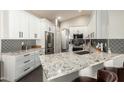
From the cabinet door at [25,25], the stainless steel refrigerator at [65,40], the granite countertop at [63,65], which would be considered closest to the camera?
the granite countertop at [63,65]

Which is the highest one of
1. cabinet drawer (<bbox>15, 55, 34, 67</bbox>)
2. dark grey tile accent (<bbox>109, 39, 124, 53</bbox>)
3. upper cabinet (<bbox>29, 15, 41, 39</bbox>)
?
upper cabinet (<bbox>29, 15, 41, 39</bbox>)

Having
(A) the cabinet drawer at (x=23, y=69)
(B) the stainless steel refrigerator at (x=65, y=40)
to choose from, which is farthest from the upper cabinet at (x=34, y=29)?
(A) the cabinet drawer at (x=23, y=69)

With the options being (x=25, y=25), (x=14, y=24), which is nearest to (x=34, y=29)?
(x=25, y=25)

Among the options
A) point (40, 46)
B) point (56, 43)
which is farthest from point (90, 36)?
point (40, 46)

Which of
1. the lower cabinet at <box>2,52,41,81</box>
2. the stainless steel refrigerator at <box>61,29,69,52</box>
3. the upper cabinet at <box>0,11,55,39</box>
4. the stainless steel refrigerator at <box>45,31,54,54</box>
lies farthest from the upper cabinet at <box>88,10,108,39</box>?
the lower cabinet at <box>2,52,41,81</box>

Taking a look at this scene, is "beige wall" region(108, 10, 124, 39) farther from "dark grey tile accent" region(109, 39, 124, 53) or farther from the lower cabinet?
the lower cabinet

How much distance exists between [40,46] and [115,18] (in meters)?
2.03

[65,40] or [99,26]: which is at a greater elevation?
[99,26]

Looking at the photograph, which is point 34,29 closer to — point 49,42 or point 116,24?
point 49,42

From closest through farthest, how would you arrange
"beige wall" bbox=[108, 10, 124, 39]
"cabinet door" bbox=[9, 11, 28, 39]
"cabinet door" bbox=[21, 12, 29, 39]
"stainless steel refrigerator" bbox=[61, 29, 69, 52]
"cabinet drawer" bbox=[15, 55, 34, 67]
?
"beige wall" bbox=[108, 10, 124, 39]
"stainless steel refrigerator" bbox=[61, 29, 69, 52]
"cabinet drawer" bbox=[15, 55, 34, 67]
"cabinet door" bbox=[9, 11, 28, 39]
"cabinet door" bbox=[21, 12, 29, 39]

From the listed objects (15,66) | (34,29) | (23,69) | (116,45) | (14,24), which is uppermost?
(14,24)

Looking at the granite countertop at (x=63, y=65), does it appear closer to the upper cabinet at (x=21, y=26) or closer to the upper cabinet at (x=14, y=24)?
the upper cabinet at (x=21, y=26)

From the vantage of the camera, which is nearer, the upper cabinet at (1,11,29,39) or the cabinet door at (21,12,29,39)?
the upper cabinet at (1,11,29,39)

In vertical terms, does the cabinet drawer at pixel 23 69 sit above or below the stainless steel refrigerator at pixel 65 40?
below
